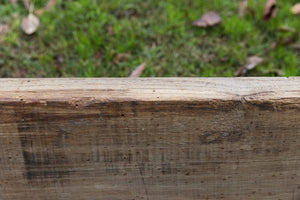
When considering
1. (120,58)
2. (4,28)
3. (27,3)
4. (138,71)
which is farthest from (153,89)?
(27,3)

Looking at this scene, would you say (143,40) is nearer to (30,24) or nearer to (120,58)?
(120,58)

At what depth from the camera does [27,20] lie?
8.25ft

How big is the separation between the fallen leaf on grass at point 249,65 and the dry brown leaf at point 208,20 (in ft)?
1.22

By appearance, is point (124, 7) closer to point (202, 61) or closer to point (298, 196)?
point (202, 61)

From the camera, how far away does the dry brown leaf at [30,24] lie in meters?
2.46

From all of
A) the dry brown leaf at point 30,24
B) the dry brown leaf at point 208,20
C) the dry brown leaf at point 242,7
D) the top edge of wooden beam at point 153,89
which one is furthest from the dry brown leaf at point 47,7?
the top edge of wooden beam at point 153,89

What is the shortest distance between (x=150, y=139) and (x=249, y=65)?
1198 millimetres

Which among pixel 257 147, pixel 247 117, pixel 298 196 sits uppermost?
pixel 247 117

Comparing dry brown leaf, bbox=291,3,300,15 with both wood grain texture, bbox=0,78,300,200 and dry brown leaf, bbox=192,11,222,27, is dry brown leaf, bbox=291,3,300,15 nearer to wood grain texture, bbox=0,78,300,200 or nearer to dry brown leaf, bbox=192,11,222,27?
dry brown leaf, bbox=192,11,222,27

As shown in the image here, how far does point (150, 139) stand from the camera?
1285 millimetres

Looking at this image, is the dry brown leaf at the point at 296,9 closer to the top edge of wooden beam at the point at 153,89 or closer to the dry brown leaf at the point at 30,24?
the top edge of wooden beam at the point at 153,89

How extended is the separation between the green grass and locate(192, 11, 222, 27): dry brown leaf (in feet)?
0.13

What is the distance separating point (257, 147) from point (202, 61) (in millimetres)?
1091

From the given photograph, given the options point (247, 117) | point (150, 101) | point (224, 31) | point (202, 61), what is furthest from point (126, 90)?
point (224, 31)
